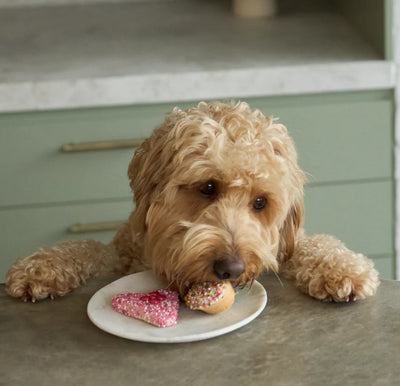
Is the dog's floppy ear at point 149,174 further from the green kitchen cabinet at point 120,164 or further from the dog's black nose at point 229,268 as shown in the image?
the green kitchen cabinet at point 120,164

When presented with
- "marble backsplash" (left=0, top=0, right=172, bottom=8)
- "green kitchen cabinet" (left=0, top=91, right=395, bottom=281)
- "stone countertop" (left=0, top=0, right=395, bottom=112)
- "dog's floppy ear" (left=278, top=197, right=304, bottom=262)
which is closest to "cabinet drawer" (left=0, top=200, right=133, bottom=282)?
"green kitchen cabinet" (left=0, top=91, right=395, bottom=281)

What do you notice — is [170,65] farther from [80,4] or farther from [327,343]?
[327,343]

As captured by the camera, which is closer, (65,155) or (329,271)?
(329,271)

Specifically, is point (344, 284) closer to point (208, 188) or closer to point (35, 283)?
point (208, 188)

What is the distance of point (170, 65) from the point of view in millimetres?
2459

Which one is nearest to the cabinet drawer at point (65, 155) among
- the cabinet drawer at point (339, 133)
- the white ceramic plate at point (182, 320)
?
the cabinet drawer at point (339, 133)

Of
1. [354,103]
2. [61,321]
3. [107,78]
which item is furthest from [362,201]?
[61,321]

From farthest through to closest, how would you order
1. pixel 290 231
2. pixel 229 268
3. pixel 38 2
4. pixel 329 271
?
1. pixel 38 2
2. pixel 290 231
3. pixel 329 271
4. pixel 229 268

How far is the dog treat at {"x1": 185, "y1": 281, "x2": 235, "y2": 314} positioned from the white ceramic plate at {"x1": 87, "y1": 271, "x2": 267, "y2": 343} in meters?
0.01

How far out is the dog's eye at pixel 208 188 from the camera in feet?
4.23

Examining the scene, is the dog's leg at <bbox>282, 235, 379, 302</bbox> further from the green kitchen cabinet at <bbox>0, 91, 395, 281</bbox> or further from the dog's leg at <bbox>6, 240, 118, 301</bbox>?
the green kitchen cabinet at <bbox>0, 91, 395, 281</bbox>

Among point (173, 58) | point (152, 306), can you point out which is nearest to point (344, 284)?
point (152, 306)

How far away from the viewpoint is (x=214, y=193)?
51.1 inches

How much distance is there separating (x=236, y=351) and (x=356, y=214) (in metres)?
1.68
